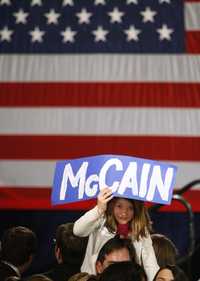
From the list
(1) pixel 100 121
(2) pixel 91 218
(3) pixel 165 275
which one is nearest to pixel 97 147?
(1) pixel 100 121

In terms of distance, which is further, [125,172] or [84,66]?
[84,66]

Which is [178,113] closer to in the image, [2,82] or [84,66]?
[84,66]

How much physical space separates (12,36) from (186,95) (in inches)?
52.4

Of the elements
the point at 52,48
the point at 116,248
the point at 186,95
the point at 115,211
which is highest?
the point at 52,48

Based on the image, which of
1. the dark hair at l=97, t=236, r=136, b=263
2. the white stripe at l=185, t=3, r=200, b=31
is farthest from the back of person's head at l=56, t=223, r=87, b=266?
the white stripe at l=185, t=3, r=200, b=31

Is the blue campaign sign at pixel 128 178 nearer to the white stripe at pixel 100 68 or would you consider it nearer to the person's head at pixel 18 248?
the person's head at pixel 18 248

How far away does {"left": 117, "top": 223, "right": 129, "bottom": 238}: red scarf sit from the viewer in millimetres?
2407

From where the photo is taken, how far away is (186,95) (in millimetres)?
4195

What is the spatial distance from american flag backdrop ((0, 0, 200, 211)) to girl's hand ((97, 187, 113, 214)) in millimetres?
1702

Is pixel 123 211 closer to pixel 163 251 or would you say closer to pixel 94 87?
pixel 163 251

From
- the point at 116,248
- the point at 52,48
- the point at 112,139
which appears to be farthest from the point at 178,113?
the point at 116,248

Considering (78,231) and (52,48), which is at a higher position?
(52,48)

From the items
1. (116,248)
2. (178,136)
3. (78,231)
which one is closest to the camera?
(116,248)

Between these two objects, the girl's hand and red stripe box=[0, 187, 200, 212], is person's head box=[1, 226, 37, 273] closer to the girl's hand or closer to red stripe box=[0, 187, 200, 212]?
the girl's hand
